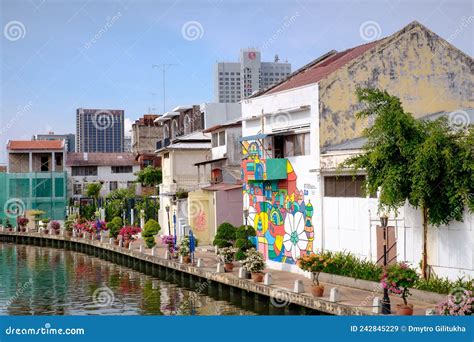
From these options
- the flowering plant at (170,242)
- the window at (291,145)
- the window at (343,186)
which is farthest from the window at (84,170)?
the window at (343,186)

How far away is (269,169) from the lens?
31.0 metres

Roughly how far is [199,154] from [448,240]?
1214 inches

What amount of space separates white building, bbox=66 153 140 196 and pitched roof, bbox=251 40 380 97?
48920 millimetres

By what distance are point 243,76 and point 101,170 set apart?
22029 millimetres

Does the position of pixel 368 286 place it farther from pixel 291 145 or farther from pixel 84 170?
pixel 84 170

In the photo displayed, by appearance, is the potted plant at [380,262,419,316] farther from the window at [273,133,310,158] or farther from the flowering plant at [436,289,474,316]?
the window at [273,133,310,158]

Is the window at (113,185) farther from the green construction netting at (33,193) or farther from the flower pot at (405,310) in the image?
the flower pot at (405,310)

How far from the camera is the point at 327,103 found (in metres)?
28.4

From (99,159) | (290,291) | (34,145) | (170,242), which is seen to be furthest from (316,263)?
(99,159)

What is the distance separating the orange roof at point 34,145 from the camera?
75375 millimetres

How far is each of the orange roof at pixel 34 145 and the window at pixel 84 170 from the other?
563 cm

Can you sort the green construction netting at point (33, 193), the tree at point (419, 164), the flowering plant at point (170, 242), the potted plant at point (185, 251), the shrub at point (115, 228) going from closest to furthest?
the tree at point (419, 164) → the potted plant at point (185, 251) → the flowering plant at point (170, 242) → the shrub at point (115, 228) → the green construction netting at point (33, 193)

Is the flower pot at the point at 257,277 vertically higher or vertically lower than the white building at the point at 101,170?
lower

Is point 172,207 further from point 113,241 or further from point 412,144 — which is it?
point 412,144
